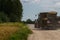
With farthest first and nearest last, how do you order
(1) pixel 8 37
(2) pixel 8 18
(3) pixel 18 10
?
1. (3) pixel 18 10
2. (2) pixel 8 18
3. (1) pixel 8 37

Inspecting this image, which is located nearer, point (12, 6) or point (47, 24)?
point (47, 24)

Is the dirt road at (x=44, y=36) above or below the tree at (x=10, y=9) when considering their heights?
below

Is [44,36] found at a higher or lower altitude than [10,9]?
lower

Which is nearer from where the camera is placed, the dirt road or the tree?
the dirt road

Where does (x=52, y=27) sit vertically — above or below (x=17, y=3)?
below

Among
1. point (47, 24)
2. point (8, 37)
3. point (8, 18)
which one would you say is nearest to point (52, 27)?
point (47, 24)

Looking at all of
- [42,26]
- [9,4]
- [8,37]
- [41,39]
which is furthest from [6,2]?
[8,37]

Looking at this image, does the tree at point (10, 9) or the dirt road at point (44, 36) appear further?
the tree at point (10, 9)

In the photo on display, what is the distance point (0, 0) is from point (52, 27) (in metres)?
13.3

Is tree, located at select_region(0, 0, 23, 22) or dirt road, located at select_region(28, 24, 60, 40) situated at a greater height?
tree, located at select_region(0, 0, 23, 22)

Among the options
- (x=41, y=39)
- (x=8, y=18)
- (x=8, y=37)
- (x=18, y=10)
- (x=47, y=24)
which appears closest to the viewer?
(x=8, y=37)

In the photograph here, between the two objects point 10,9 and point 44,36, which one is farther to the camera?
point 10,9

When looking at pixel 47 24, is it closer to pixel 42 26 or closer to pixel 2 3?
pixel 42 26

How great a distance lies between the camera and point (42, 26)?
44.2 metres
